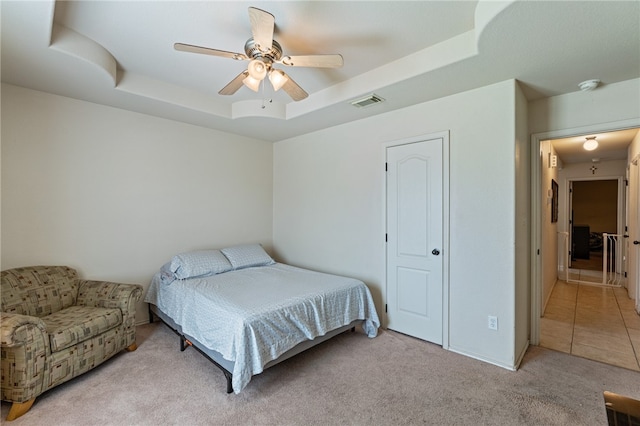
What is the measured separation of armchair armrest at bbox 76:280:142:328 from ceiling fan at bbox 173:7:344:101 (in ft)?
6.59

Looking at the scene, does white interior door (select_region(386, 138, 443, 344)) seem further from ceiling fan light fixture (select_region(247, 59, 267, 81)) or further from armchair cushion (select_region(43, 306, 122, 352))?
armchair cushion (select_region(43, 306, 122, 352))

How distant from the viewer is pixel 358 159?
3588 millimetres

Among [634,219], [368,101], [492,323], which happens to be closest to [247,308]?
[492,323]

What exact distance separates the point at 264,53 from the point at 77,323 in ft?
8.00

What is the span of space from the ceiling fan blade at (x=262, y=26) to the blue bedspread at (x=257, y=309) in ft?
6.04

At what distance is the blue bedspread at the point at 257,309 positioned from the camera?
2.12 meters

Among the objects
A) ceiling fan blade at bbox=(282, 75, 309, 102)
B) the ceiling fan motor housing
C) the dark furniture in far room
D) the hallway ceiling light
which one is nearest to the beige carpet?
ceiling fan blade at bbox=(282, 75, 309, 102)

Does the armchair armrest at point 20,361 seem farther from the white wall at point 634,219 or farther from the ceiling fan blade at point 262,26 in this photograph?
the white wall at point 634,219

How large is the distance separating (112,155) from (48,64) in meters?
1.09

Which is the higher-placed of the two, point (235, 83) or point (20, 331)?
point (235, 83)

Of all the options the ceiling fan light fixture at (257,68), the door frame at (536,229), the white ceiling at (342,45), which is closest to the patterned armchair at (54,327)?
the white ceiling at (342,45)

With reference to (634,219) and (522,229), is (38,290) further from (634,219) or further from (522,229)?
(634,219)

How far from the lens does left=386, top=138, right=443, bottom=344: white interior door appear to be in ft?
9.61

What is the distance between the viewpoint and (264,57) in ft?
6.64
